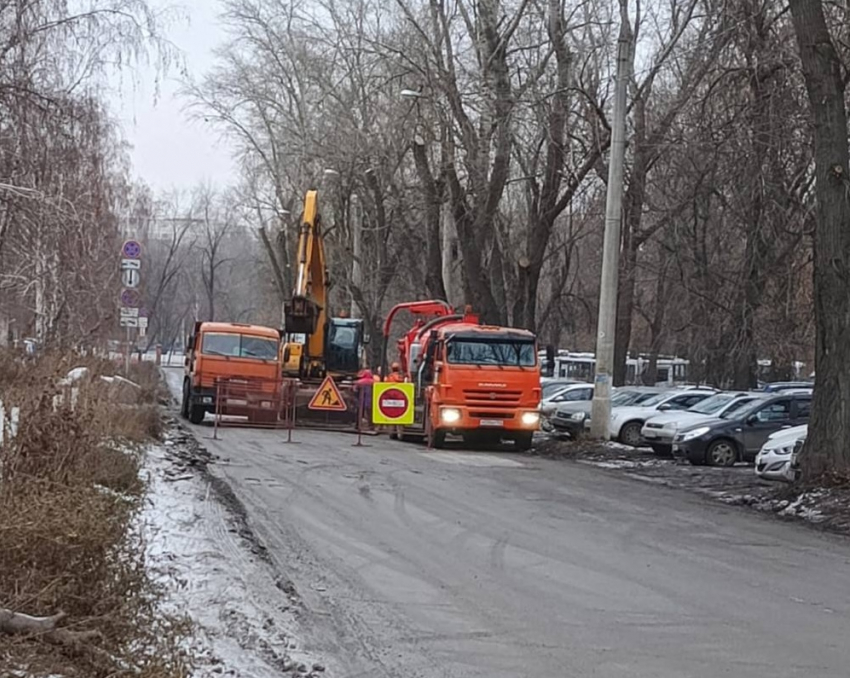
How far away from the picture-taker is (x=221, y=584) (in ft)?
30.3

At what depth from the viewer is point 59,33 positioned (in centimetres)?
1470

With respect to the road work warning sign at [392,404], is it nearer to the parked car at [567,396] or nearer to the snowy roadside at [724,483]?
the snowy roadside at [724,483]

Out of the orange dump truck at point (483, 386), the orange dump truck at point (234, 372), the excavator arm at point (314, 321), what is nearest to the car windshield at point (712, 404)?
the orange dump truck at point (483, 386)

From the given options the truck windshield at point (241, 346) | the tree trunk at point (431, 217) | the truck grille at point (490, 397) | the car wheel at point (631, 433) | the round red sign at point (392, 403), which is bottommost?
the car wheel at point (631, 433)

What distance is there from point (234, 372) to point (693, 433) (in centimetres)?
1303

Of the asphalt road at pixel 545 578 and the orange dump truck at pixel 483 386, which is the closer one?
the asphalt road at pixel 545 578

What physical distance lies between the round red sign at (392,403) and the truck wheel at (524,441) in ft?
9.10

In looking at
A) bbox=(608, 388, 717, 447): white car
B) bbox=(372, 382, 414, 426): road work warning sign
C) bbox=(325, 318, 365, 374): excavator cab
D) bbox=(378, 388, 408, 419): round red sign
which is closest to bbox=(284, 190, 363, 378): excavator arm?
bbox=(325, 318, 365, 374): excavator cab

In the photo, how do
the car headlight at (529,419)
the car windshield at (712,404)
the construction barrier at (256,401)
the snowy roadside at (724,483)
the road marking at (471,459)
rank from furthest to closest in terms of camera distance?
1. the construction barrier at (256,401)
2. the car windshield at (712,404)
3. the car headlight at (529,419)
4. the road marking at (471,459)
5. the snowy roadside at (724,483)

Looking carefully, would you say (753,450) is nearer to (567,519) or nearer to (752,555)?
(567,519)

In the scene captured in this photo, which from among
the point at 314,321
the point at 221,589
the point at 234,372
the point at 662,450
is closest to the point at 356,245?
the point at 314,321

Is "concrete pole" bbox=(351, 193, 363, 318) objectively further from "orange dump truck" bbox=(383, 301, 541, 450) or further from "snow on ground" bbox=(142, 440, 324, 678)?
"snow on ground" bbox=(142, 440, 324, 678)

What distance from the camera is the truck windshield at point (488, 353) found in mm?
26969

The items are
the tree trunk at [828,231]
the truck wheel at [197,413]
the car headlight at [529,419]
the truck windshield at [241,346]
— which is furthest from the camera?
the truck windshield at [241,346]
